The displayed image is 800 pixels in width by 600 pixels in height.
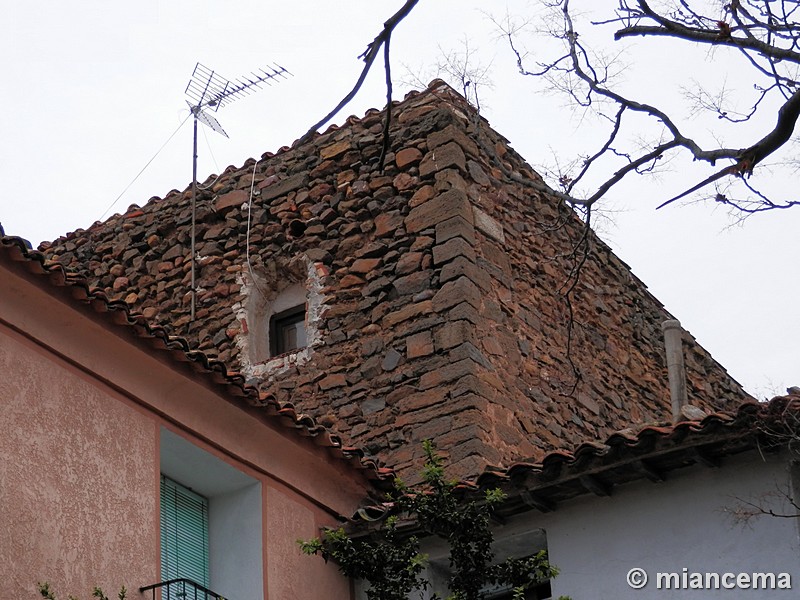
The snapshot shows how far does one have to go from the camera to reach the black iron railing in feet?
25.2

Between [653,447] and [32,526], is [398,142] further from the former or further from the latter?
A: [32,526]

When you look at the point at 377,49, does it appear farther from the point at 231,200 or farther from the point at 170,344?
the point at 231,200

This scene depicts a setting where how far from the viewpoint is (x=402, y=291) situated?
1126cm

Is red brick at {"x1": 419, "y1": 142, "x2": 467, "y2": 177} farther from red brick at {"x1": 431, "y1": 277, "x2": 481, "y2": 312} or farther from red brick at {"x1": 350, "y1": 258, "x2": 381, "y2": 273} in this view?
red brick at {"x1": 431, "y1": 277, "x2": 481, "y2": 312}

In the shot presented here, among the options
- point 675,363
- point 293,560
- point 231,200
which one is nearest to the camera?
point 293,560

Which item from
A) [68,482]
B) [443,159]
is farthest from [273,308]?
[68,482]

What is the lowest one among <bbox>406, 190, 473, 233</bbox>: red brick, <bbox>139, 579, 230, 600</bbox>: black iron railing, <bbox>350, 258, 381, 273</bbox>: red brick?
<bbox>139, 579, 230, 600</bbox>: black iron railing

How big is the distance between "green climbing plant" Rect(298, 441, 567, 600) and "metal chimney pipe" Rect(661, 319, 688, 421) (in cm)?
501

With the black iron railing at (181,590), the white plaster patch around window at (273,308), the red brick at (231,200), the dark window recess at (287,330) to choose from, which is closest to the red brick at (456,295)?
the white plaster patch around window at (273,308)

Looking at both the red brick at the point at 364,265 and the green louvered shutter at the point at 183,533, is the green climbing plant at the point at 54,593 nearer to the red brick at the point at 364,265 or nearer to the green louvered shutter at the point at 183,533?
the green louvered shutter at the point at 183,533

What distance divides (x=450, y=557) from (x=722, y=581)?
→ 4.44 feet

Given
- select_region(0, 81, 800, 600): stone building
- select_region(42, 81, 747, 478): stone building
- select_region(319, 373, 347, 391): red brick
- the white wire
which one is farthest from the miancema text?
the white wire

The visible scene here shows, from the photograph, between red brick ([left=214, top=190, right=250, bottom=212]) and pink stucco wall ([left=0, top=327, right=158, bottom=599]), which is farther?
red brick ([left=214, top=190, right=250, bottom=212])

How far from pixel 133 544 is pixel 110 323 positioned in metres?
1.13
